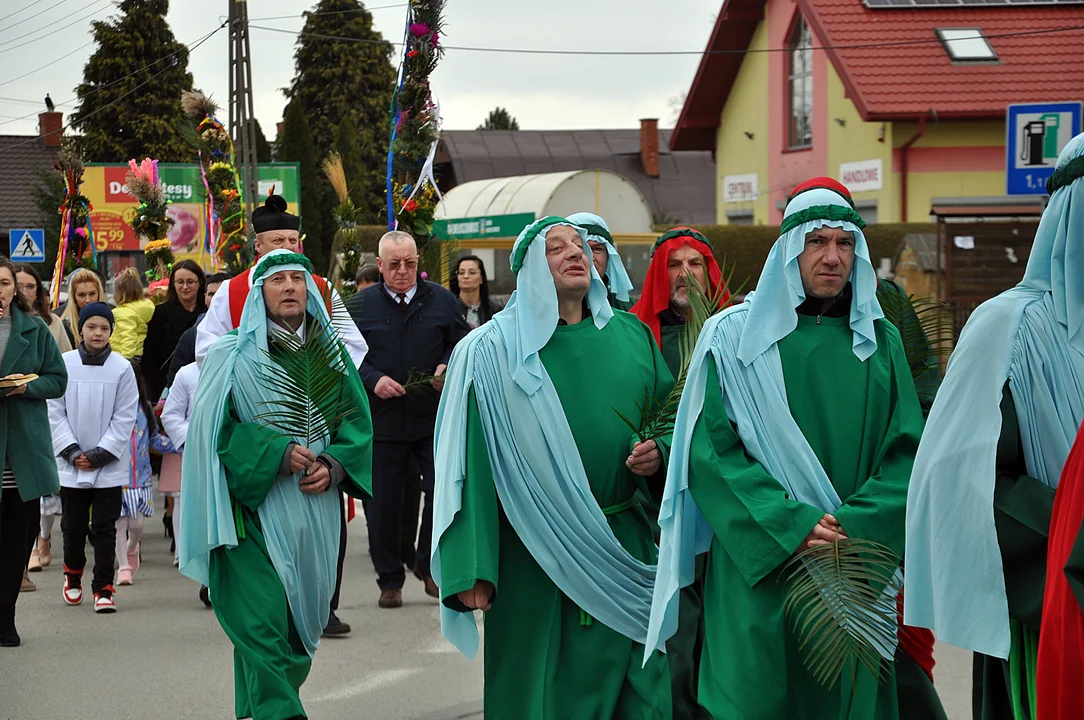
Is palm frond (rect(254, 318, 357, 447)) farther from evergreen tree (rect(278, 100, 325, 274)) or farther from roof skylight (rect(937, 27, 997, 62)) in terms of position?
evergreen tree (rect(278, 100, 325, 274))

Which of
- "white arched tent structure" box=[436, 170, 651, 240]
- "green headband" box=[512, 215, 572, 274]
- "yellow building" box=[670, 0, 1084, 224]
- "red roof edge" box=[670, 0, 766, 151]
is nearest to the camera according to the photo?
"green headband" box=[512, 215, 572, 274]

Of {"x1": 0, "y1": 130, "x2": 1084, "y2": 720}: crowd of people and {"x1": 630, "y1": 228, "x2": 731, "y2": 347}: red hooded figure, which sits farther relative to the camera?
{"x1": 630, "y1": 228, "x2": 731, "y2": 347}: red hooded figure

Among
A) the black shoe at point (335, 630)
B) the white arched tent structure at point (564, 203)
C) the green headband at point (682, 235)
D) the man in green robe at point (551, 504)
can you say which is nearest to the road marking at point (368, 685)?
the black shoe at point (335, 630)

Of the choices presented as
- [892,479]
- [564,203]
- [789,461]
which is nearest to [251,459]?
[789,461]

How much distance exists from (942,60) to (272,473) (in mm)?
23115

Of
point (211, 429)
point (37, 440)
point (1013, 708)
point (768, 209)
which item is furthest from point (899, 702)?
point (768, 209)

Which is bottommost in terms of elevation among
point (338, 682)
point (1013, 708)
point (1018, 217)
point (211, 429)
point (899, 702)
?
point (338, 682)

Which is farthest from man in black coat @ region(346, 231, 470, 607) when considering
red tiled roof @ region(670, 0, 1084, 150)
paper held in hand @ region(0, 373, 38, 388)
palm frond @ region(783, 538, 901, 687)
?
red tiled roof @ region(670, 0, 1084, 150)

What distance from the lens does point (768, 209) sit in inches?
1253

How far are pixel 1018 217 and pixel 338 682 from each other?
11.2 meters

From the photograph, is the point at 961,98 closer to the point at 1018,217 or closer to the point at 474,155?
the point at 1018,217

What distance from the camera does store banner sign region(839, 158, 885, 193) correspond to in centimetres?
2772

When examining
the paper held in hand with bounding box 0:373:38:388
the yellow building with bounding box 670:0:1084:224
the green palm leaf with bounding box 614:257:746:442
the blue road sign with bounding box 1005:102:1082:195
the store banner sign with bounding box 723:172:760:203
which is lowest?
the paper held in hand with bounding box 0:373:38:388

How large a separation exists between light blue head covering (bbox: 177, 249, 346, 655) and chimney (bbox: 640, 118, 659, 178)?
46.6 m
